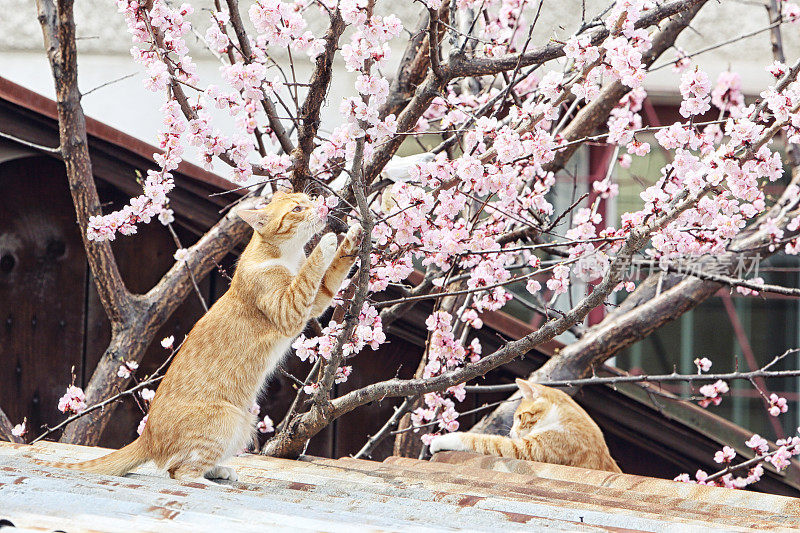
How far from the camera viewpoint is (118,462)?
88.4 inches

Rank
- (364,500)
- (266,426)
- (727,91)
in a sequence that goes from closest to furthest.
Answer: (364,500), (266,426), (727,91)

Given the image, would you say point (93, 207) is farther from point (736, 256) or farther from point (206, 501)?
point (736, 256)

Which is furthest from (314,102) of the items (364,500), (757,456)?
(757,456)

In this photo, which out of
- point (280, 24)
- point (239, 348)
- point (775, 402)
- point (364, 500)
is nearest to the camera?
point (364, 500)

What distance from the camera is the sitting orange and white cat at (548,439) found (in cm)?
314

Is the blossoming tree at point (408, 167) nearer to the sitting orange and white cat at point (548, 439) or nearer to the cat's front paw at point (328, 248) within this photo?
the cat's front paw at point (328, 248)

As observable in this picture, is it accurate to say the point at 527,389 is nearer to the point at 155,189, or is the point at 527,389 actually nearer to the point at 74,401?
the point at 155,189

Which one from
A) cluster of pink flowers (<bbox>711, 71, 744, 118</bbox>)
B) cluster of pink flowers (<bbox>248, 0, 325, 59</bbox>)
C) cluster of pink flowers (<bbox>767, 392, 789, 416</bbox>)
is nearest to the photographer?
cluster of pink flowers (<bbox>248, 0, 325, 59</bbox>)

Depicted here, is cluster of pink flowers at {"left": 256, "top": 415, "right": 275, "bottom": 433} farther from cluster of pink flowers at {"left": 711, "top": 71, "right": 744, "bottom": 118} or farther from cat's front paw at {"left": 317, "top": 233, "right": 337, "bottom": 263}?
cluster of pink flowers at {"left": 711, "top": 71, "right": 744, "bottom": 118}

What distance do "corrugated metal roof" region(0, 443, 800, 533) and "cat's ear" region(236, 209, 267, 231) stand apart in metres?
0.75

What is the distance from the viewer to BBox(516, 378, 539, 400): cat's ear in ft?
11.0

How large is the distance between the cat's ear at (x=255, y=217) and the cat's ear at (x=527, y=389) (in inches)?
54.2

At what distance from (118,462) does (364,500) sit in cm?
89

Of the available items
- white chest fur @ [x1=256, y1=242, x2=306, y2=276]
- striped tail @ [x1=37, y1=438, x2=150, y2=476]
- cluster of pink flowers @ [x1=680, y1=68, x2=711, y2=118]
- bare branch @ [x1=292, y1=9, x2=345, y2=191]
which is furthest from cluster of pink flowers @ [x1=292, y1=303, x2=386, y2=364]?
cluster of pink flowers @ [x1=680, y1=68, x2=711, y2=118]
